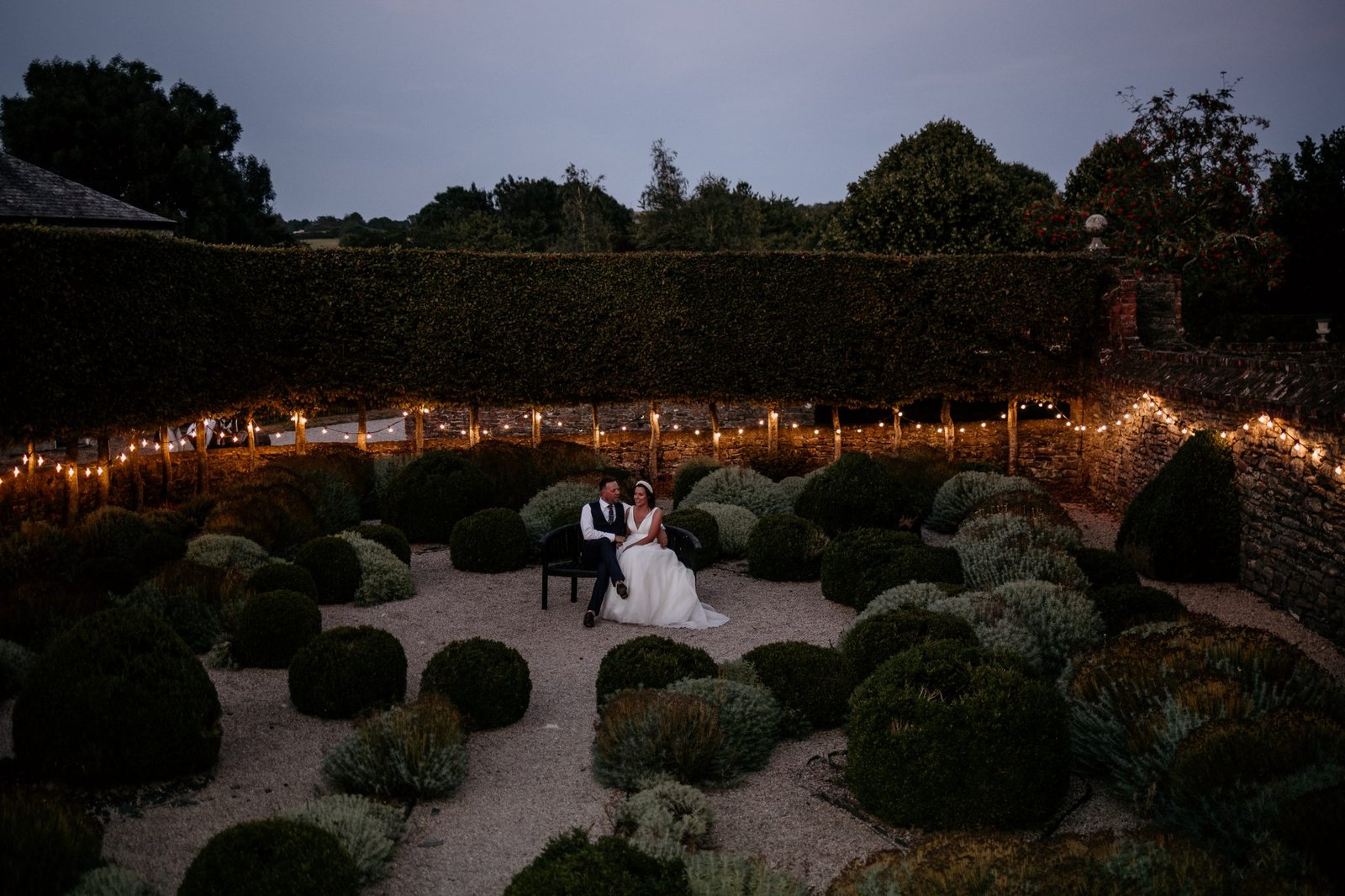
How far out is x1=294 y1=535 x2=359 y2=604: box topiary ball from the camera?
439 inches

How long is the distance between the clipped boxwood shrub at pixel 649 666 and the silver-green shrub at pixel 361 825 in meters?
2.08

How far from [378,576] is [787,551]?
502 centimetres

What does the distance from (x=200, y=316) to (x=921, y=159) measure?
1801cm

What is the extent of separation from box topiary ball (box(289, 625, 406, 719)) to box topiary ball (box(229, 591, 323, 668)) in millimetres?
1070

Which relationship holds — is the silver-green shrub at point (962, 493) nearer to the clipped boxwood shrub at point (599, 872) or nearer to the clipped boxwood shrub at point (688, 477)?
the clipped boxwood shrub at point (688, 477)

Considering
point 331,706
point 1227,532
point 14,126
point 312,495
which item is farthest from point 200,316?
point 14,126

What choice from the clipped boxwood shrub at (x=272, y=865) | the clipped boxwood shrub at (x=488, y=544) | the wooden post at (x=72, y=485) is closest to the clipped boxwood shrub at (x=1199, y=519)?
the clipped boxwood shrub at (x=488, y=544)

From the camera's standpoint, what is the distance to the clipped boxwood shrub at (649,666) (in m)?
7.48

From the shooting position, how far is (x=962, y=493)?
15125mm

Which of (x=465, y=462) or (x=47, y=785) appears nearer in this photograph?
(x=47, y=785)

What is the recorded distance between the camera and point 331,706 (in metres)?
7.60

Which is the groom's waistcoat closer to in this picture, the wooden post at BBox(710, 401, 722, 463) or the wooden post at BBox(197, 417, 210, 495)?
the wooden post at BBox(710, 401, 722, 463)

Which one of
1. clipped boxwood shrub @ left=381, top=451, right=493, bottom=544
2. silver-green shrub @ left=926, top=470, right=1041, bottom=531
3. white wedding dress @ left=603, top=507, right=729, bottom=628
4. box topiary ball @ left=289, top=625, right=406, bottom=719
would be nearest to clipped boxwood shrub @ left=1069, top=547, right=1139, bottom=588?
silver-green shrub @ left=926, top=470, right=1041, bottom=531

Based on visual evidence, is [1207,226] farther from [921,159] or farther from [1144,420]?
[1144,420]
